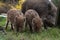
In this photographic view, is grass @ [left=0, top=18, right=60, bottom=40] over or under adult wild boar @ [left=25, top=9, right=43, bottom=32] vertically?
under

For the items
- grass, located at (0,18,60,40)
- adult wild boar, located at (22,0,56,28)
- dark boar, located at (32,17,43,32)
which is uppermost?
adult wild boar, located at (22,0,56,28)

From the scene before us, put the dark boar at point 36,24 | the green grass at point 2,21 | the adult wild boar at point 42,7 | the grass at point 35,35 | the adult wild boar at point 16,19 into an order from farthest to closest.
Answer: the green grass at point 2,21 < the adult wild boar at point 42,7 < the dark boar at point 36,24 < the adult wild boar at point 16,19 < the grass at point 35,35

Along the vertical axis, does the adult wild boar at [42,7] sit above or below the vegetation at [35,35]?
above

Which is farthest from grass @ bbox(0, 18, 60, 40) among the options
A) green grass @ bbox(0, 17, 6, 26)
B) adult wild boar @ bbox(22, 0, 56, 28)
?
green grass @ bbox(0, 17, 6, 26)

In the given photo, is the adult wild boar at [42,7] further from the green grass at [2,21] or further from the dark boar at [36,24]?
the green grass at [2,21]

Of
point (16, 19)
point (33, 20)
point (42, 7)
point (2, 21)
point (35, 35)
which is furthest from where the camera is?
point (2, 21)

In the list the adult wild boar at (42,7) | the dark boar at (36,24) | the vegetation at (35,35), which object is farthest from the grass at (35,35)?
the adult wild boar at (42,7)

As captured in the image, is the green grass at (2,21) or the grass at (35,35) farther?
the green grass at (2,21)

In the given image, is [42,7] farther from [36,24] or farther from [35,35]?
[35,35]

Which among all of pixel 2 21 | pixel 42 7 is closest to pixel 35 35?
pixel 42 7

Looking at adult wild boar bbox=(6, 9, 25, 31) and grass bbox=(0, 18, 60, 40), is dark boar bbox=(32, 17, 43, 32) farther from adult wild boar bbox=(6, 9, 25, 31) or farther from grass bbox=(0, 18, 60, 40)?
adult wild boar bbox=(6, 9, 25, 31)

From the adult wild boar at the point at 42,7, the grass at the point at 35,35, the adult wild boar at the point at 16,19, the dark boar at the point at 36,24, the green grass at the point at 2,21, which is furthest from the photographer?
A: the green grass at the point at 2,21

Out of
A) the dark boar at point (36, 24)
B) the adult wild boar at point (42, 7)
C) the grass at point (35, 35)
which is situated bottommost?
the grass at point (35, 35)

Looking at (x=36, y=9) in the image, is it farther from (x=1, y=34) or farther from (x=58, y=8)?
(x=1, y=34)
